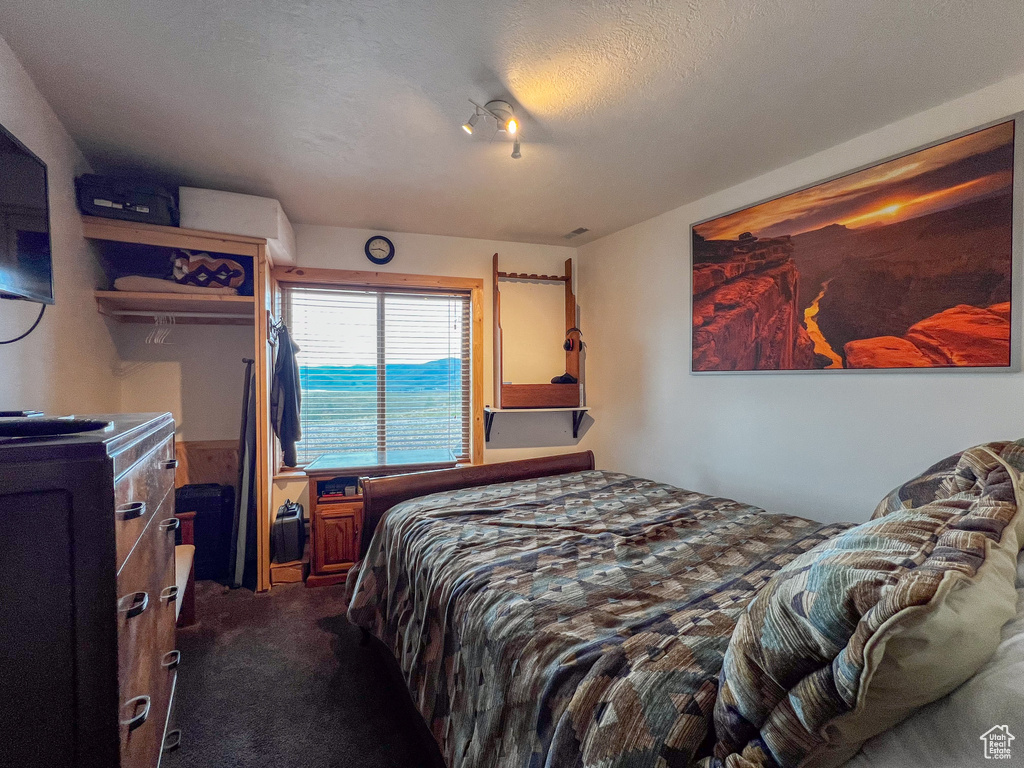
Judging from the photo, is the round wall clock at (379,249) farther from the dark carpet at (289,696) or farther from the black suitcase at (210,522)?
the dark carpet at (289,696)

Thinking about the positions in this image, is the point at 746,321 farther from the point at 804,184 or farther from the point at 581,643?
the point at 581,643

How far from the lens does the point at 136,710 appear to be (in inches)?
36.9

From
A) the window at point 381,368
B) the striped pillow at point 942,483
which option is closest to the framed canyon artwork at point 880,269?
the striped pillow at point 942,483

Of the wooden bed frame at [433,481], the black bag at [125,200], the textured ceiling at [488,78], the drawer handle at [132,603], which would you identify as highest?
the textured ceiling at [488,78]

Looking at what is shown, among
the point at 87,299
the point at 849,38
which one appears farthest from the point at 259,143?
the point at 849,38

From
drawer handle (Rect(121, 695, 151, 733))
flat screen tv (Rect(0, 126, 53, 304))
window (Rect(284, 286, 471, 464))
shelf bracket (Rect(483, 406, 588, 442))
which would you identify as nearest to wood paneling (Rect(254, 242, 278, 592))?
window (Rect(284, 286, 471, 464))

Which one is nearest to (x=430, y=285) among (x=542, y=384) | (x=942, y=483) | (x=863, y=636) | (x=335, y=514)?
(x=542, y=384)

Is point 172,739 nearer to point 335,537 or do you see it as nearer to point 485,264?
point 335,537

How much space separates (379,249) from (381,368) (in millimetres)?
982

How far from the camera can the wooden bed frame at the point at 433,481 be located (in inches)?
94.3

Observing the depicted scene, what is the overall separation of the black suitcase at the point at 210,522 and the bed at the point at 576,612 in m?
1.38

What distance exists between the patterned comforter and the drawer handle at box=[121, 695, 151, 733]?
29.2 inches

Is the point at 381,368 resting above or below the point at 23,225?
below

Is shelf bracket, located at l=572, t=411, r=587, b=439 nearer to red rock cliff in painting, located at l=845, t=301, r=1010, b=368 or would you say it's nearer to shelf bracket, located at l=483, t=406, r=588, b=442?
shelf bracket, located at l=483, t=406, r=588, b=442
